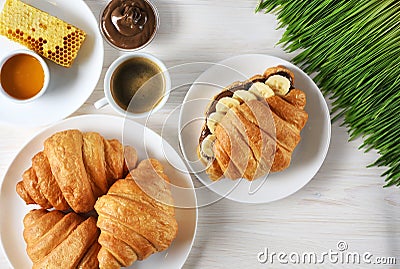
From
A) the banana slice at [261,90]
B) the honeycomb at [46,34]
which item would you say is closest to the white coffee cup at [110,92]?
the honeycomb at [46,34]

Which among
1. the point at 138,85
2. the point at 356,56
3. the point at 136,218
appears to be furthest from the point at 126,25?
the point at 356,56

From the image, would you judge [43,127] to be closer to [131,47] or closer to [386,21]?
[131,47]

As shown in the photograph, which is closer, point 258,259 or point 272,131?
point 272,131

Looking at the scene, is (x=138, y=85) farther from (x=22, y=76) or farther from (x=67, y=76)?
(x=22, y=76)

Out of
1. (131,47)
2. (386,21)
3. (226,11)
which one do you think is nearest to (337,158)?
(386,21)

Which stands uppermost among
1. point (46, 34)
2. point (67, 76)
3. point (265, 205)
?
point (46, 34)
